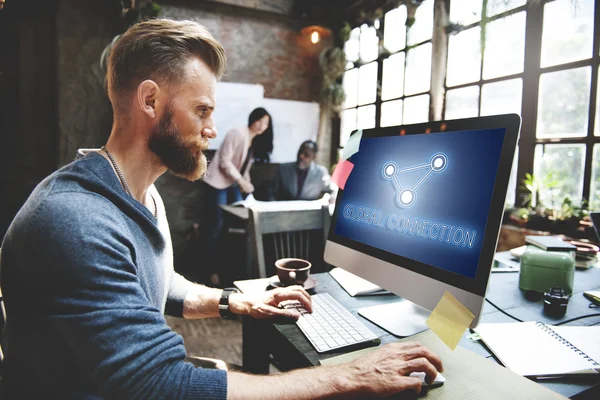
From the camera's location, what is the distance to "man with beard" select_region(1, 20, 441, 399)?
60 centimetres

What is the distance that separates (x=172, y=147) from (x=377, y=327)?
71cm

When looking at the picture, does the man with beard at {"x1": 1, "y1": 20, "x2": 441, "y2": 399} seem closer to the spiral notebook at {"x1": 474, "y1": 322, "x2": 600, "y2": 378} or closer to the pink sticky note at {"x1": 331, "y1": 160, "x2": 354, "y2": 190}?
the spiral notebook at {"x1": 474, "y1": 322, "x2": 600, "y2": 378}

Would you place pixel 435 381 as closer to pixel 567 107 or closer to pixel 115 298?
pixel 115 298

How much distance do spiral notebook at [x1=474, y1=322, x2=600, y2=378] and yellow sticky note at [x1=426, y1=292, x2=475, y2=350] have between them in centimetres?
11

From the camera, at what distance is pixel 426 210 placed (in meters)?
0.95

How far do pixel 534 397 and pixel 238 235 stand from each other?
10.0 ft

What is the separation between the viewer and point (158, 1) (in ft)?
13.7

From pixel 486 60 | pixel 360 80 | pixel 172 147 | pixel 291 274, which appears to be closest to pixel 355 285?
pixel 291 274

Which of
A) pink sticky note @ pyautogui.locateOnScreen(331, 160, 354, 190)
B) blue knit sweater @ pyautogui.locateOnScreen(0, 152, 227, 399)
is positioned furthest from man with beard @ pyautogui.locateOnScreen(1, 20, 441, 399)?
pink sticky note @ pyautogui.locateOnScreen(331, 160, 354, 190)

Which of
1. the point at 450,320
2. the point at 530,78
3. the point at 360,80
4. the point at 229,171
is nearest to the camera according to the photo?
the point at 450,320

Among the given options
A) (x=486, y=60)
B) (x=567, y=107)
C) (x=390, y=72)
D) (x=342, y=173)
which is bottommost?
(x=342, y=173)

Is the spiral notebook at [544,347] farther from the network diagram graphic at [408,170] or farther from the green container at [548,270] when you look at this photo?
the network diagram graphic at [408,170]

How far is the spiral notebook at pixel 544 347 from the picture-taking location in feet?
2.41

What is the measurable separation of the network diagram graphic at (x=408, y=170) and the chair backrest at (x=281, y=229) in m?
0.67
